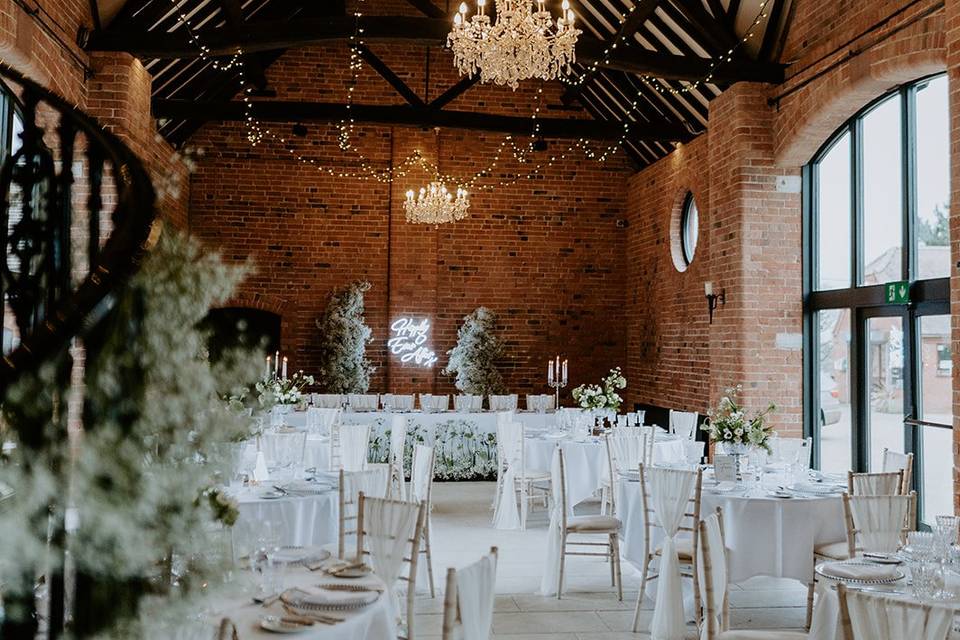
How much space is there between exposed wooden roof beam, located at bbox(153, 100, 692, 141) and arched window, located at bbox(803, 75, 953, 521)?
2577 mm

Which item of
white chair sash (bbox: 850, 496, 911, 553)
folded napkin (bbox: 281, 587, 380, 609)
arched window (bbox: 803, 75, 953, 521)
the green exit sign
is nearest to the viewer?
folded napkin (bbox: 281, 587, 380, 609)

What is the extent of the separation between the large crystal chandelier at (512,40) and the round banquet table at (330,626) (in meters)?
3.49

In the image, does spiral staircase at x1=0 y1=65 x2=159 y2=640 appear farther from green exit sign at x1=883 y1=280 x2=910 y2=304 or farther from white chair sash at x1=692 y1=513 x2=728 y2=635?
green exit sign at x1=883 y1=280 x2=910 y2=304

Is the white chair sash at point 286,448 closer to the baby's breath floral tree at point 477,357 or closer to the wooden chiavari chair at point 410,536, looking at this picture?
the wooden chiavari chair at point 410,536

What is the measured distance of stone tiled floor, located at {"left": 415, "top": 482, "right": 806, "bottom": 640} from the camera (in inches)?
183

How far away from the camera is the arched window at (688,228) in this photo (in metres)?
10.9

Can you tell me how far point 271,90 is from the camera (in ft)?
39.4

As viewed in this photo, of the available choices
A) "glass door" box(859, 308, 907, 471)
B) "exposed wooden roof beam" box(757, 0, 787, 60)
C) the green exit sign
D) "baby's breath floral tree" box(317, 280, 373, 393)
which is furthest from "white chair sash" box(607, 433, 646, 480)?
"baby's breath floral tree" box(317, 280, 373, 393)

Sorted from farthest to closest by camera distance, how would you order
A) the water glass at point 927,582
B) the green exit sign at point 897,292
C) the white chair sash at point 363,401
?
1. the white chair sash at point 363,401
2. the green exit sign at point 897,292
3. the water glass at point 927,582

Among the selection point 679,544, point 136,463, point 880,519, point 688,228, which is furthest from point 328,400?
point 136,463

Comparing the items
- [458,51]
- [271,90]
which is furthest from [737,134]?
[271,90]

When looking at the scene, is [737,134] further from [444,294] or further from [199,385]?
[199,385]

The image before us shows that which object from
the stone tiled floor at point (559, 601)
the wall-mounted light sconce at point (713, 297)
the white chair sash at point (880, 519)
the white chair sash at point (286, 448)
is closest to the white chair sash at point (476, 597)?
the stone tiled floor at point (559, 601)

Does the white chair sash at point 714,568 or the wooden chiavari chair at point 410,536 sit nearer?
the white chair sash at point 714,568
